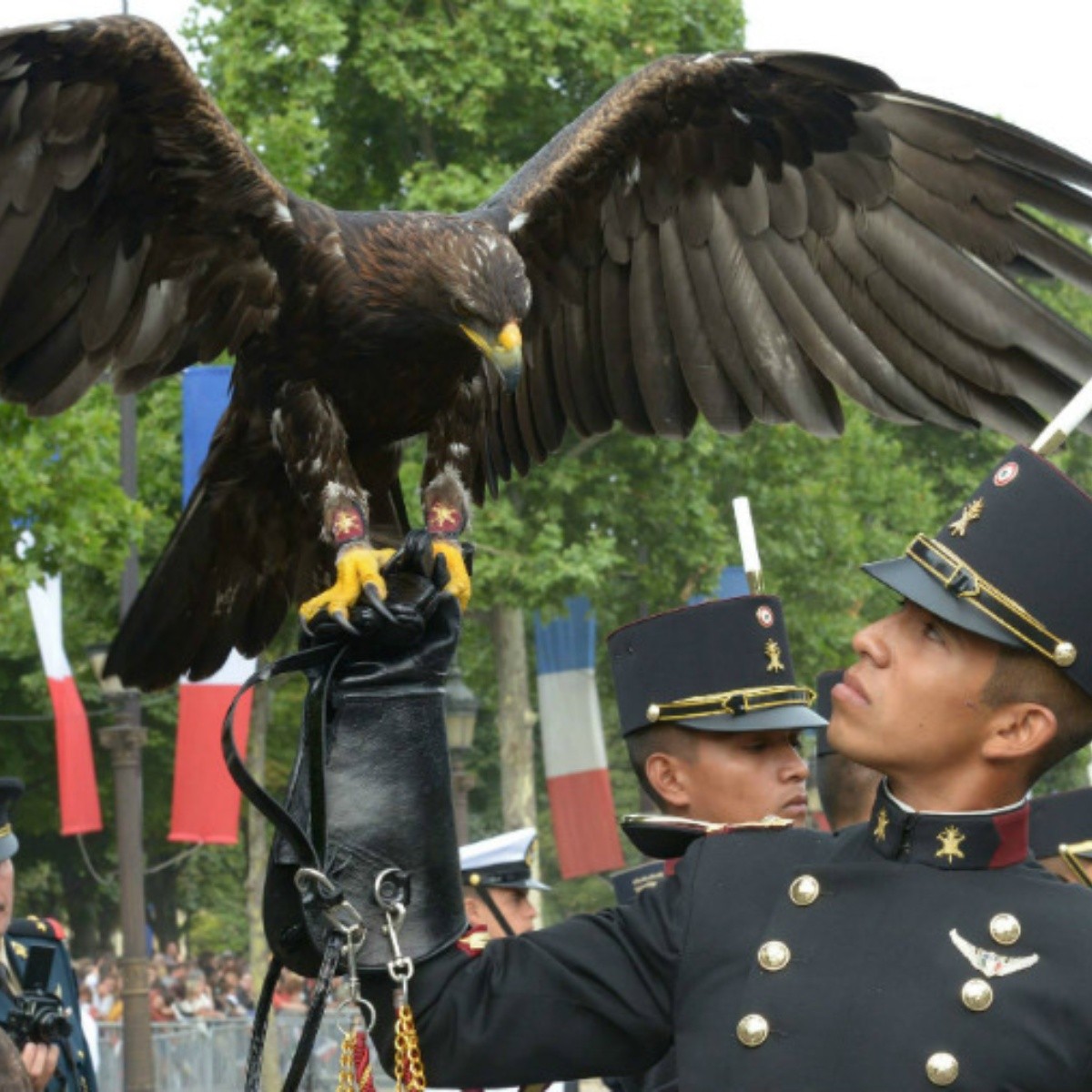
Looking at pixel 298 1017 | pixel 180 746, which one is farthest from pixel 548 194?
pixel 298 1017

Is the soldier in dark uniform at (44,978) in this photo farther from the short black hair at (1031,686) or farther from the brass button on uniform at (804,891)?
the short black hair at (1031,686)

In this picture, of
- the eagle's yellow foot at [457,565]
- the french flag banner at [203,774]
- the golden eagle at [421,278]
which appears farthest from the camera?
the french flag banner at [203,774]

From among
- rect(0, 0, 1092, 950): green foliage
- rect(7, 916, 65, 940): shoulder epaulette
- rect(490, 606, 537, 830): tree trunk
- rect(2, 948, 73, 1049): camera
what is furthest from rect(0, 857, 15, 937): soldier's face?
rect(490, 606, 537, 830): tree trunk

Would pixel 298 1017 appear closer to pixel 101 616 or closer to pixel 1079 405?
pixel 101 616

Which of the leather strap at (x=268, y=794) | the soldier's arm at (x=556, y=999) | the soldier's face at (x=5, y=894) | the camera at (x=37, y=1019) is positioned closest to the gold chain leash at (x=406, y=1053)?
the soldier's arm at (x=556, y=999)

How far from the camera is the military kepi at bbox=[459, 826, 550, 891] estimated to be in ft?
24.8

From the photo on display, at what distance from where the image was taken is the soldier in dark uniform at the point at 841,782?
20.1 ft

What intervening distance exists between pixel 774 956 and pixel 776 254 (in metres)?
3.49

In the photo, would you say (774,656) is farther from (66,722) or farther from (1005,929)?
(66,722)

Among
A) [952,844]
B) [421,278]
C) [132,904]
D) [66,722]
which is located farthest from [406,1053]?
[66,722]

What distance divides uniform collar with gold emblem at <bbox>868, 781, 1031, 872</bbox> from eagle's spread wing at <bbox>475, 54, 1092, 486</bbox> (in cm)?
207

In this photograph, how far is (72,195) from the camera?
19.1 feet

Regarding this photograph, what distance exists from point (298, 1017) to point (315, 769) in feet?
72.5

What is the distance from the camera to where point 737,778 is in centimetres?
488
